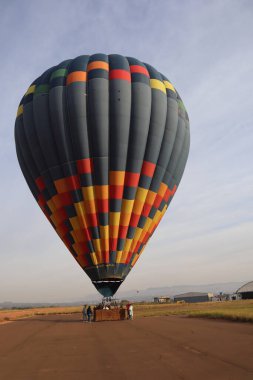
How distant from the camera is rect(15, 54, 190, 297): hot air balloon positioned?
26.4 metres

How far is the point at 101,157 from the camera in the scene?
26.6m

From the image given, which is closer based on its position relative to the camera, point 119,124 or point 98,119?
point 98,119

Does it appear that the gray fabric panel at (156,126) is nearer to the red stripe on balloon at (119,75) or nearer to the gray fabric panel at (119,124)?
the gray fabric panel at (119,124)

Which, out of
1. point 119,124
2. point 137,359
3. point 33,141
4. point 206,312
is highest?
point 119,124

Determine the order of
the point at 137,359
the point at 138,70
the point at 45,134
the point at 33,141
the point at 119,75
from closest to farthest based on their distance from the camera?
the point at 137,359, the point at 45,134, the point at 33,141, the point at 119,75, the point at 138,70

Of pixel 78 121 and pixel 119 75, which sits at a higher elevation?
pixel 119 75

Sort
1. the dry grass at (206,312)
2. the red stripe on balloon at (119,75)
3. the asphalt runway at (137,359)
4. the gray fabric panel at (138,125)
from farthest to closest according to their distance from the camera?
1. the red stripe on balloon at (119,75)
2. the gray fabric panel at (138,125)
3. the dry grass at (206,312)
4. the asphalt runway at (137,359)

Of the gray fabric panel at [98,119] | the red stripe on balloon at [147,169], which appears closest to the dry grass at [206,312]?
the red stripe on balloon at [147,169]

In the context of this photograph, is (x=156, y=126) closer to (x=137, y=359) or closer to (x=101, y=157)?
(x=101, y=157)

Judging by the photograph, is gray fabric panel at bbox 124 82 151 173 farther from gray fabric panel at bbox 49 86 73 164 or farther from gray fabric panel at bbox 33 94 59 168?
gray fabric panel at bbox 33 94 59 168

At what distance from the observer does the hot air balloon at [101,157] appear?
1040 inches

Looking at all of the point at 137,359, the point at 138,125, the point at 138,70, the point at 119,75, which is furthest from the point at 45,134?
the point at 137,359

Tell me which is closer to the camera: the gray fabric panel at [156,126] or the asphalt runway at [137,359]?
the asphalt runway at [137,359]

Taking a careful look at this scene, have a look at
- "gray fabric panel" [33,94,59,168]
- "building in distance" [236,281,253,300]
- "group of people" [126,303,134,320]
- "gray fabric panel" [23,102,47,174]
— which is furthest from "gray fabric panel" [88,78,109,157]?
"building in distance" [236,281,253,300]
